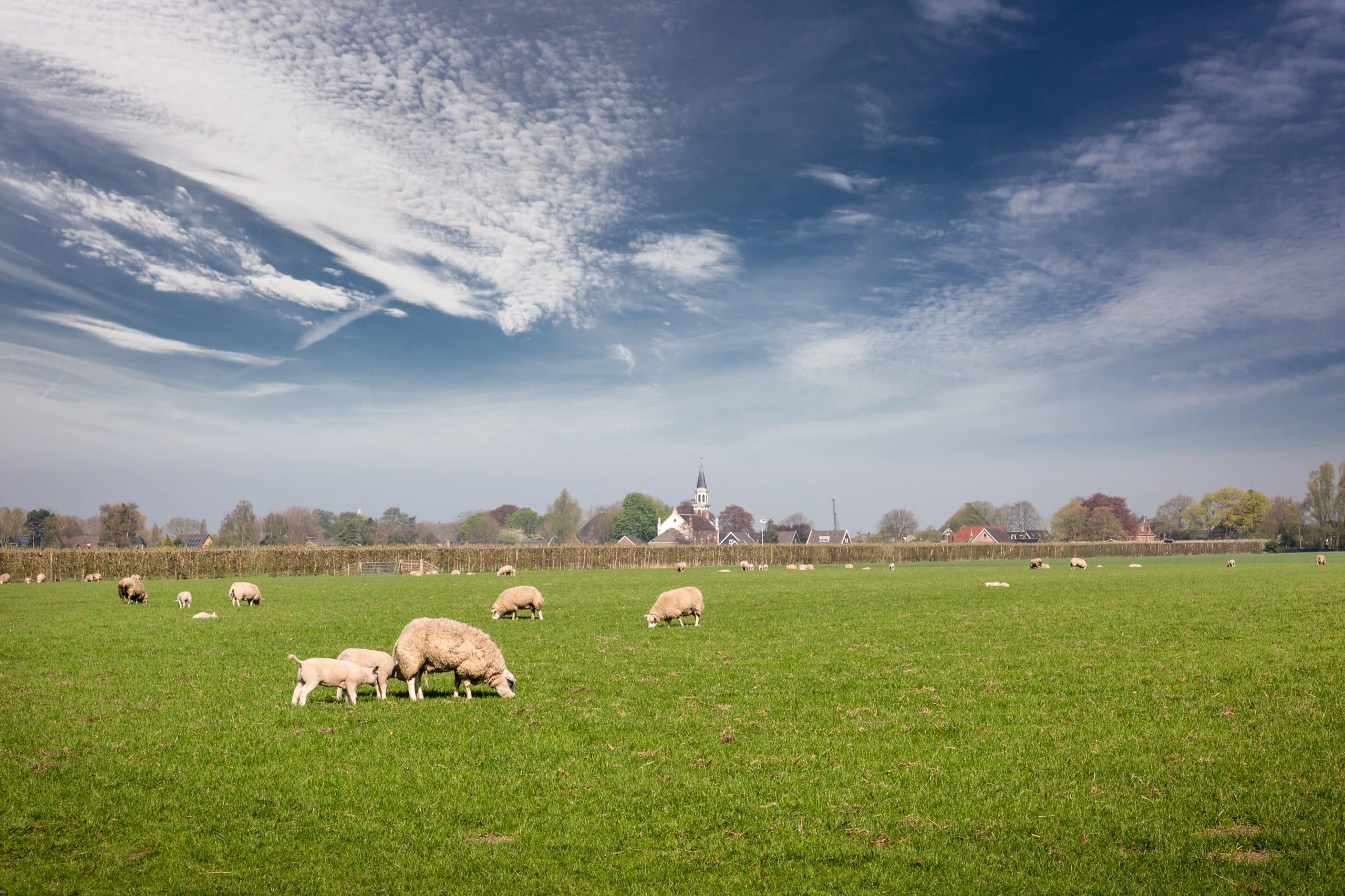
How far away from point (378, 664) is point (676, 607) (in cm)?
1272

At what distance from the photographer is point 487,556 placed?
7831cm

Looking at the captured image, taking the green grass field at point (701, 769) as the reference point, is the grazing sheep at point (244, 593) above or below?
above

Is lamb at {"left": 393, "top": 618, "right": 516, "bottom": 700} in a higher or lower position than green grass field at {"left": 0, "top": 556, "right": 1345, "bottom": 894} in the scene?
higher

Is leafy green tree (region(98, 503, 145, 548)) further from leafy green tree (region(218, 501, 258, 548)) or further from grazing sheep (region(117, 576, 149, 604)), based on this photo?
grazing sheep (region(117, 576, 149, 604))

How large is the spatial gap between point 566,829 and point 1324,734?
1065 centimetres

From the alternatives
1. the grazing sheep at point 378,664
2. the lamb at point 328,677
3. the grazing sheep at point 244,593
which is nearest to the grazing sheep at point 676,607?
the grazing sheep at point 378,664

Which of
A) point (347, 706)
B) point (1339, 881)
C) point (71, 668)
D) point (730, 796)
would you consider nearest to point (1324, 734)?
point (1339, 881)

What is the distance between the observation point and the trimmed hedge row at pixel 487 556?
6150 cm

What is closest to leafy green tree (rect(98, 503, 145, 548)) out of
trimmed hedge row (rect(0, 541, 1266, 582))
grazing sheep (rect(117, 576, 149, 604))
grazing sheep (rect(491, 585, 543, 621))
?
trimmed hedge row (rect(0, 541, 1266, 582))

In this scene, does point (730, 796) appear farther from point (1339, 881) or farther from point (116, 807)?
point (116, 807)

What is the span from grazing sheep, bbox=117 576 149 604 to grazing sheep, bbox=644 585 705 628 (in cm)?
2576

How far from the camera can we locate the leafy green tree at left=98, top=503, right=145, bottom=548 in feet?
441

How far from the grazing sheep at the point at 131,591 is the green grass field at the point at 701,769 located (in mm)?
17151

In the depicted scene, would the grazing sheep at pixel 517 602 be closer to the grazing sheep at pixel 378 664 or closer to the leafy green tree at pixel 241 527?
the grazing sheep at pixel 378 664
